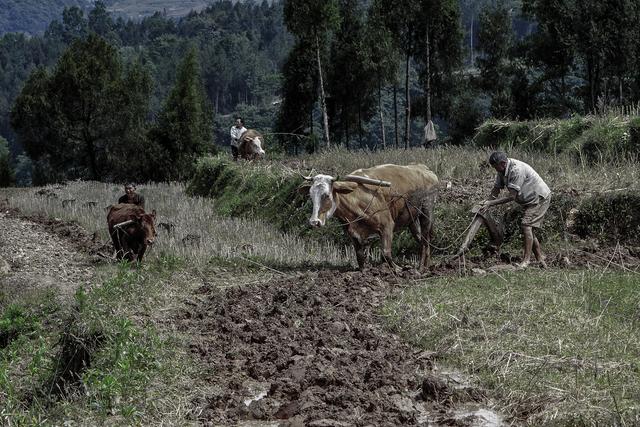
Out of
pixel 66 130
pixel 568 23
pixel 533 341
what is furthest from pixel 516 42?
pixel 533 341

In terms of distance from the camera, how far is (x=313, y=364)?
23.1 ft

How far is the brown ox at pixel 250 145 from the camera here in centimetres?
2406

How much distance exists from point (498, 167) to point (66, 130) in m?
39.2

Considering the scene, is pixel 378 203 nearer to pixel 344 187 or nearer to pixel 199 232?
pixel 344 187

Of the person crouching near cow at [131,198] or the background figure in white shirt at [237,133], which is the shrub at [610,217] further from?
the background figure in white shirt at [237,133]

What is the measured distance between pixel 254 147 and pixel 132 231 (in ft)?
35.4

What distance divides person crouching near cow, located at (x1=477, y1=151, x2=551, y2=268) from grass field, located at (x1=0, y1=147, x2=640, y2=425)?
88 cm

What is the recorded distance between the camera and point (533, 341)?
7.10 metres

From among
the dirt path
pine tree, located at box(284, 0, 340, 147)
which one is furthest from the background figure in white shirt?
pine tree, located at box(284, 0, 340, 147)

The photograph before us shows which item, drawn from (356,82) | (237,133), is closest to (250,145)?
(237,133)

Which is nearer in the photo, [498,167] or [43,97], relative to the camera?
[498,167]

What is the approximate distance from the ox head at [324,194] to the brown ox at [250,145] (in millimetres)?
12231

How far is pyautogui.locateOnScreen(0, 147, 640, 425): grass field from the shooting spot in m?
6.20

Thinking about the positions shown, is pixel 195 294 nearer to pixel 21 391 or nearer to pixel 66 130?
pixel 21 391
